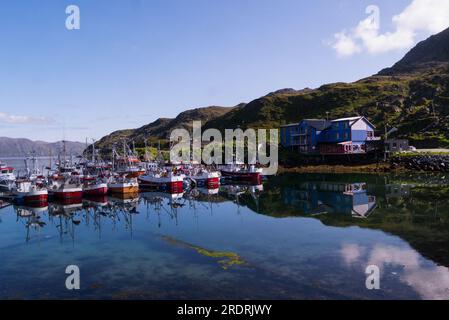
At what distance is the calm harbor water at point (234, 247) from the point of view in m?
21.1

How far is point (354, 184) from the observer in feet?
217

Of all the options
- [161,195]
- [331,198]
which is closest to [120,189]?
[161,195]

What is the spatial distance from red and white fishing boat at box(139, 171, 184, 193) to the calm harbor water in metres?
11.7

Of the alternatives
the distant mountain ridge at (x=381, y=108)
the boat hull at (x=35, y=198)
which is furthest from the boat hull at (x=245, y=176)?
the distant mountain ridge at (x=381, y=108)

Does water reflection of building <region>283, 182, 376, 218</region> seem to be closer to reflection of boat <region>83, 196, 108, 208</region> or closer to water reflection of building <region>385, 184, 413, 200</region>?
water reflection of building <region>385, 184, 413, 200</region>

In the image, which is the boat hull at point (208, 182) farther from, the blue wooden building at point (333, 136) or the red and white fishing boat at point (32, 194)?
the blue wooden building at point (333, 136)

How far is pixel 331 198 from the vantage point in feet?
176

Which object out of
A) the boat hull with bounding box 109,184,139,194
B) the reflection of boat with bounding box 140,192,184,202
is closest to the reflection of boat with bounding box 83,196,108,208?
the boat hull with bounding box 109,184,139,194

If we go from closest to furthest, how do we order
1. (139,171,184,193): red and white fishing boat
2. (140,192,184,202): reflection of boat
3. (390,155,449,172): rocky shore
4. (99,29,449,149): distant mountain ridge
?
1. (140,192,184,202): reflection of boat
2. (139,171,184,193): red and white fishing boat
3. (390,155,449,172): rocky shore
4. (99,29,449,149): distant mountain ridge

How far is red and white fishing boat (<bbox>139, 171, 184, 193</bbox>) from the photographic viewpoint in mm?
67125

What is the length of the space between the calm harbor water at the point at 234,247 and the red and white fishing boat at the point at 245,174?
2382cm
